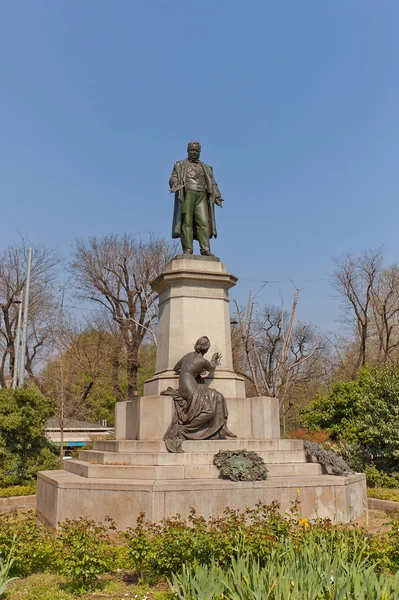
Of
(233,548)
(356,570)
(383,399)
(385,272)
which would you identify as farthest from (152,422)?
(385,272)

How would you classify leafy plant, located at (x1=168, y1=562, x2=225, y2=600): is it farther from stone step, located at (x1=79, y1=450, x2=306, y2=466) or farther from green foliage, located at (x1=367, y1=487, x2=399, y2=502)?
green foliage, located at (x1=367, y1=487, x2=399, y2=502)

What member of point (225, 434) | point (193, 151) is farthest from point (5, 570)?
point (193, 151)

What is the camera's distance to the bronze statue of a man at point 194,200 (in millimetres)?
12750

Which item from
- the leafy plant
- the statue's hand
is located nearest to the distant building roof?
the statue's hand

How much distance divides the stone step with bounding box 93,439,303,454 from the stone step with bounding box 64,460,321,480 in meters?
→ 0.52

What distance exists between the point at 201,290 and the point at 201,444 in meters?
3.60

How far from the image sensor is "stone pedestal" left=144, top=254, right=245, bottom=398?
37.9 feet

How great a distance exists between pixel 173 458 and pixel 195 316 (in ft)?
11.4

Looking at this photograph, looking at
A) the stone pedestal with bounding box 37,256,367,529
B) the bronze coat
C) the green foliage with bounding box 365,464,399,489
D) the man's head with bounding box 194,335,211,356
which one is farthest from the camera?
the green foliage with bounding box 365,464,399,489

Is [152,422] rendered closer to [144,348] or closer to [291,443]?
[291,443]

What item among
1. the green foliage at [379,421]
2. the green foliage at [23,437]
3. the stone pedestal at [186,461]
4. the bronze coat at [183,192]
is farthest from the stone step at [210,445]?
the green foliage at [379,421]

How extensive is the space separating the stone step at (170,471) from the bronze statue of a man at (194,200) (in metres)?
5.24

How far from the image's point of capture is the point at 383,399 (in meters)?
17.0

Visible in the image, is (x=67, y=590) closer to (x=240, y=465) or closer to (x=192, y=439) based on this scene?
(x=240, y=465)
